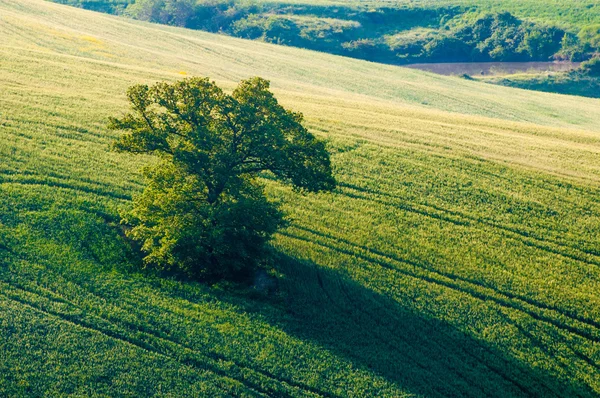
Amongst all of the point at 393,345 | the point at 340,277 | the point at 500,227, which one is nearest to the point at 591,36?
the point at 500,227

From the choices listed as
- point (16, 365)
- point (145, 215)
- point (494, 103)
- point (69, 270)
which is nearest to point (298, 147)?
point (145, 215)

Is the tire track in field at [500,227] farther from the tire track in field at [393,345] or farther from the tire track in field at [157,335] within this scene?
the tire track in field at [157,335]

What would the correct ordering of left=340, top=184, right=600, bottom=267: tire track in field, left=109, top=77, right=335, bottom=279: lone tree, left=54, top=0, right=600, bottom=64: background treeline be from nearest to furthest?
left=109, top=77, right=335, bottom=279: lone tree, left=340, top=184, right=600, bottom=267: tire track in field, left=54, top=0, right=600, bottom=64: background treeline

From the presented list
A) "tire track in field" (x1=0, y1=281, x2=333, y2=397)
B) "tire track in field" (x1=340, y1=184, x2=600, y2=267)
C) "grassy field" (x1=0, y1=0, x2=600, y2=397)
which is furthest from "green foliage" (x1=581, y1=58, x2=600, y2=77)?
"tire track in field" (x1=0, y1=281, x2=333, y2=397)

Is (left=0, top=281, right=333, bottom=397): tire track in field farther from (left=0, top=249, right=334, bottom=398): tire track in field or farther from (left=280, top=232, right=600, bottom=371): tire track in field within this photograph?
(left=280, top=232, right=600, bottom=371): tire track in field

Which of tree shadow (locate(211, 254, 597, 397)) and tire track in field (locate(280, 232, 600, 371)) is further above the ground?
tire track in field (locate(280, 232, 600, 371))

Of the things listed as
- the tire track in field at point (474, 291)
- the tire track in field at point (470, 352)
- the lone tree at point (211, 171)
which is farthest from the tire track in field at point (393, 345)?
the lone tree at point (211, 171)
